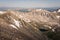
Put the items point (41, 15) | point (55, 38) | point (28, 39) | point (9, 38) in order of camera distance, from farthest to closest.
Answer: point (41, 15) < point (55, 38) < point (28, 39) < point (9, 38)

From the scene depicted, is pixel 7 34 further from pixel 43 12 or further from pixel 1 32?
pixel 43 12

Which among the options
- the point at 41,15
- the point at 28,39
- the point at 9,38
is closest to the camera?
the point at 9,38

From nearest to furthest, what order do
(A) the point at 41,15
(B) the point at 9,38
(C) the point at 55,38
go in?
(B) the point at 9,38, (C) the point at 55,38, (A) the point at 41,15

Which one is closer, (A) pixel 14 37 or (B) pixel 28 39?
(A) pixel 14 37

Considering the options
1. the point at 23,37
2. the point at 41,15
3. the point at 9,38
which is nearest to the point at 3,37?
the point at 9,38

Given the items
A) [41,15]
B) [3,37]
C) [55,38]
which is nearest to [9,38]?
[3,37]

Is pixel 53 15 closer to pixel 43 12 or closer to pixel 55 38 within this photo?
pixel 43 12

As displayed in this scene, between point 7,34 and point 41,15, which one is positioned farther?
point 41,15

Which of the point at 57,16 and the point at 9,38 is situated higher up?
the point at 9,38

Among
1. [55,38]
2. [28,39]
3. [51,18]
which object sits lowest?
[51,18]
